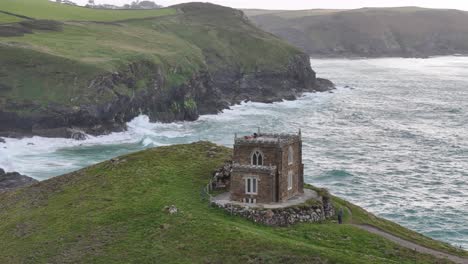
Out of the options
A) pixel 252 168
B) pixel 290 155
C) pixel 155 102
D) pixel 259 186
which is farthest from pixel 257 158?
pixel 155 102

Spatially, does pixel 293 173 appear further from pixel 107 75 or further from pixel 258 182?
pixel 107 75

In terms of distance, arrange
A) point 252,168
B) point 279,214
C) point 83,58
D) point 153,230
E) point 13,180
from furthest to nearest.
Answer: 1. point 83,58
2. point 13,180
3. point 252,168
4. point 279,214
5. point 153,230

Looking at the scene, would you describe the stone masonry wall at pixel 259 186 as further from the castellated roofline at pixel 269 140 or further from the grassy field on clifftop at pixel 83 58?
the grassy field on clifftop at pixel 83 58

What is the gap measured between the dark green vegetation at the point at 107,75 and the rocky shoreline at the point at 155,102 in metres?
0.17

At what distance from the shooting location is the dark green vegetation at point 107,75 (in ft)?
391

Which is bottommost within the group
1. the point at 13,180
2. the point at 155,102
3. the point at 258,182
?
the point at 13,180

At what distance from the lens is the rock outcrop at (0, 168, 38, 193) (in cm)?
8094

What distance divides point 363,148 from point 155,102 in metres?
46.2

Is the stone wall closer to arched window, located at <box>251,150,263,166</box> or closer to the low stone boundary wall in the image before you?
arched window, located at <box>251,150,263,166</box>

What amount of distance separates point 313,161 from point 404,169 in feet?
43.6

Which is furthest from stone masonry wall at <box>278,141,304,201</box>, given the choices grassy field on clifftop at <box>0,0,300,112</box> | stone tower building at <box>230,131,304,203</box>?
grassy field on clifftop at <box>0,0,300,112</box>

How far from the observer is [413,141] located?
120625 mm

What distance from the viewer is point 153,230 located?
155ft

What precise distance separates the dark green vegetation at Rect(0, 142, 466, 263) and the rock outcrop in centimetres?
2158
